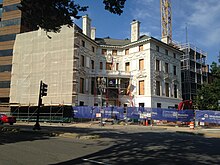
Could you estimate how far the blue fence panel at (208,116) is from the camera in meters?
28.2

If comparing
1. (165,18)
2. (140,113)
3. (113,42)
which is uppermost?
(165,18)

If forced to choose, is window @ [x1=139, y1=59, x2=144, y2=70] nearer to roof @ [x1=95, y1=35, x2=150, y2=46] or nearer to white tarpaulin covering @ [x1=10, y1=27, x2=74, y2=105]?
roof @ [x1=95, y1=35, x2=150, y2=46]

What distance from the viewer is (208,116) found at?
2844 cm

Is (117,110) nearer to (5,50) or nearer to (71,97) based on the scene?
(71,97)

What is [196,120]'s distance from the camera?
29078 millimetres

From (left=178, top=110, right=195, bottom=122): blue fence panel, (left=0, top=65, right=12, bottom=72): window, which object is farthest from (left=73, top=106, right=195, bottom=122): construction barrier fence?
(left=0, top=65, right=12, bottom=72): window

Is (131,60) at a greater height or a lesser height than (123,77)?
greater

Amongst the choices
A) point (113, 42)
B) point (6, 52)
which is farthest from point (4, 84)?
point (113, 42)

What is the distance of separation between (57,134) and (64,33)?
93.1ft

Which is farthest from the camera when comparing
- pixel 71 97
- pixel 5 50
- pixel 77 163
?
pixel 5 50

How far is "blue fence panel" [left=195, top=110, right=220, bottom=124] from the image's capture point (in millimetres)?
28191

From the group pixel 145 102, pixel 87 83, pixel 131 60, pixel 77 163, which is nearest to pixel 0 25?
pixel 87 83

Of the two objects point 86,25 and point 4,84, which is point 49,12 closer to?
point 86,25

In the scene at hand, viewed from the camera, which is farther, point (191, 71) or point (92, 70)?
point (191, 71)
